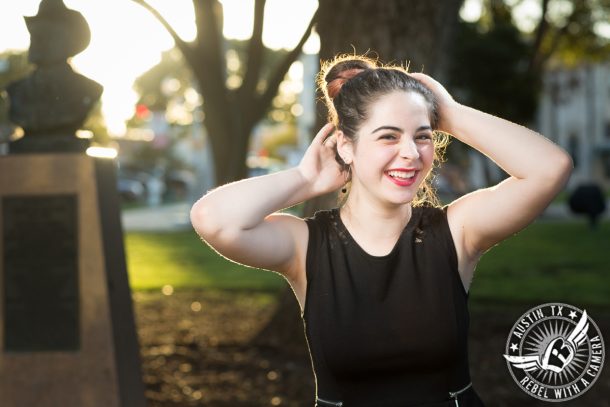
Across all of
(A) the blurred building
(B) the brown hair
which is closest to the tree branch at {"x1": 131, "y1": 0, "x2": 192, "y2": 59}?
(B) the brown hair

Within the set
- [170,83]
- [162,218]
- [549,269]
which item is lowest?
[162,218]

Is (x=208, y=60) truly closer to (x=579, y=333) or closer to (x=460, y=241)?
(x=579, y=333)

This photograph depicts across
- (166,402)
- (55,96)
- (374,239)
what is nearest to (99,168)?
(55,96)

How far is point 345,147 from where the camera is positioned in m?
2.95

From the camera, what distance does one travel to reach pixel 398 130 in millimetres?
2797

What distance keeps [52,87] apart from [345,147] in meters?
3.68

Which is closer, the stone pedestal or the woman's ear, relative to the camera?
the woman's ear

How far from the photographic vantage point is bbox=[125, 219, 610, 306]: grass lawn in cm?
1223

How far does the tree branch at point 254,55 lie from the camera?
10625 mm

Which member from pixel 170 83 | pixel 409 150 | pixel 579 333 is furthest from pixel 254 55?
pixel 170 83

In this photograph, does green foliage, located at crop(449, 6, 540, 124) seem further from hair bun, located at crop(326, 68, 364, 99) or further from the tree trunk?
hair bun, located at crop(326, 68, 364, 99)

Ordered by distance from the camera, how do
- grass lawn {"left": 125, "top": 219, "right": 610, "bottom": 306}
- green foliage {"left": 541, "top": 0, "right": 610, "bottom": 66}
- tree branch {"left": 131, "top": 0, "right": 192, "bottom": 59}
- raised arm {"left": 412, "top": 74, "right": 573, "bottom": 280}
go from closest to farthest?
raised arm {"left": 412, "top": 74, "right": 573, "bottom": 280} < tree branch {"left": 131, "top": 0, "right": 192, "bottom": 59} < grass lawn {"left": 125, "top": 219, "right": 610, "bottom": 306} < green foliage {"left": 541, "top": 0, "right": 610, "bottom": 66}

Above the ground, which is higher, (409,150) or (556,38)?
(409,150)

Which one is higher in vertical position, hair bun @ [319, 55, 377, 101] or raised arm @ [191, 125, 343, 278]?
hair bun @ [319, 55, 377, 101]
